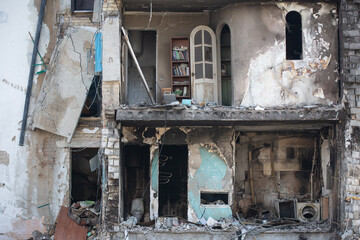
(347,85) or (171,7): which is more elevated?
(171,7)

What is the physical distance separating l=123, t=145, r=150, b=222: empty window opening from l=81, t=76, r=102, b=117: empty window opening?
1.44m

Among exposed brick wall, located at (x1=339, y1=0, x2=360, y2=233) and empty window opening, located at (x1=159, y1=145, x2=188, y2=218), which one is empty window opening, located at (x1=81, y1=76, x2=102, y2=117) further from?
exposed brick wall, located at (x1=339, y1=0, x2=360, y2=233)

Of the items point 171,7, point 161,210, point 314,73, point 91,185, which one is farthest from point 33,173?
point 314,73

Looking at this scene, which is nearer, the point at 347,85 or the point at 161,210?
the point at 347,85

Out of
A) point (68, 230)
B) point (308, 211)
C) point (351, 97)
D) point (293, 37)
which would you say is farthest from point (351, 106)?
point (68, 230)

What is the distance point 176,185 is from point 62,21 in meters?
6.08

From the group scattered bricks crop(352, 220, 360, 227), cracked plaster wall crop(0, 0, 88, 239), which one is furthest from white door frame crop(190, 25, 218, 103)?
scattered bricks crop(352, 220, 360, 227)

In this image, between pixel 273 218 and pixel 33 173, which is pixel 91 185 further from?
pixel 273 218

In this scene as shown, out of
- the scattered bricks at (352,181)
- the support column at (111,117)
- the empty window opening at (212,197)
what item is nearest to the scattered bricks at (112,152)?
the support column at (111,117)

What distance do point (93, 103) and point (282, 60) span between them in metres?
5.80

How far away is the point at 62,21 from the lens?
13586 mm

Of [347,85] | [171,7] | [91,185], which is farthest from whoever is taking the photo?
[91,185]

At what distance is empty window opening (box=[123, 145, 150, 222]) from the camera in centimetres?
1360

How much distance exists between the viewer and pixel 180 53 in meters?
13.1
